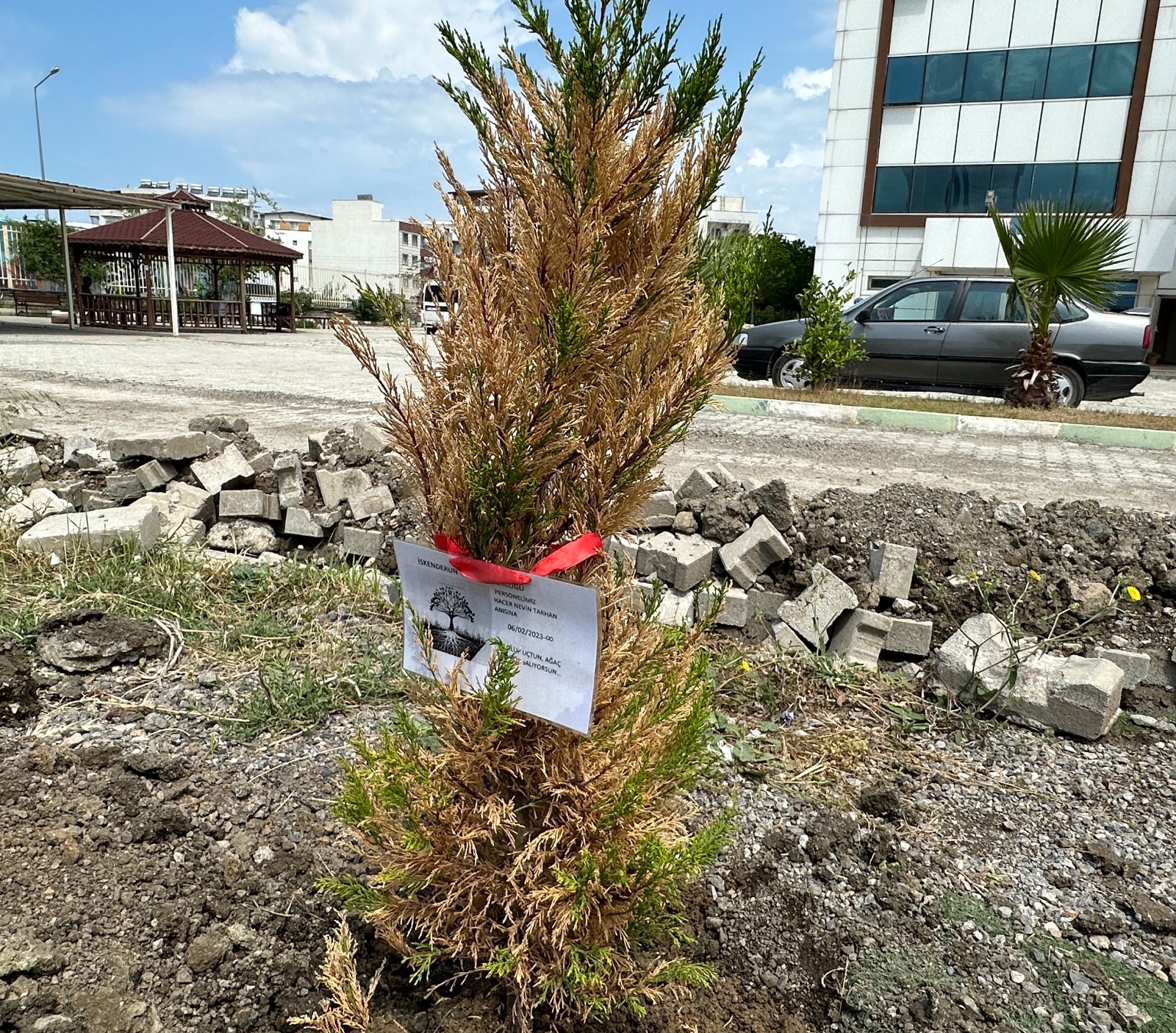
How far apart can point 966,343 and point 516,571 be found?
12527 millimetres

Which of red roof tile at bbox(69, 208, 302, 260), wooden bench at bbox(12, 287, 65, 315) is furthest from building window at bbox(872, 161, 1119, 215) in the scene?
wooden bench at bbox(12, 287, 65, 315)

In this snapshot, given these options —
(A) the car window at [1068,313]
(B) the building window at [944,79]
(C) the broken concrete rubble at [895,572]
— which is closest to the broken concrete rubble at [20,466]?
(C) the broken concrete rubble at [895,572]

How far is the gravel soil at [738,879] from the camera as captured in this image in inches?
73.8

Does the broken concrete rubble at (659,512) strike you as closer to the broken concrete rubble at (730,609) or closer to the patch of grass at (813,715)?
the broken concrete rubble at (730,609)

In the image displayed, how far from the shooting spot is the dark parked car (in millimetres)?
11898

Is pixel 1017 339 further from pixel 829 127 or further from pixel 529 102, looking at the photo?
pixel 829 127

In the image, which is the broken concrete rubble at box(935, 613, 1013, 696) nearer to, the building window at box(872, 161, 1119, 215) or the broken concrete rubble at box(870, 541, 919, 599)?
the broken concrete rubble at box(870, 541, 919, 599)

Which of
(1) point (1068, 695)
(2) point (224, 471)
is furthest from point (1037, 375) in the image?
(2) point (224, 471)

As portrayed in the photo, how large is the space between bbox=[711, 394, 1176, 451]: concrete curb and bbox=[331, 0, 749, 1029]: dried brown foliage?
775 centimetres

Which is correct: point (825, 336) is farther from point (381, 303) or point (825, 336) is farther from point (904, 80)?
point (904, 80)

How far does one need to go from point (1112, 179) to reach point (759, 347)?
21.6m

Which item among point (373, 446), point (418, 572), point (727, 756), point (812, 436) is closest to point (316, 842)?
point (418, 572)

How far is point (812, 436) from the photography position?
962 cm

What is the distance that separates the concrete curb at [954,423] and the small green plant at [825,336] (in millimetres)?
1126
